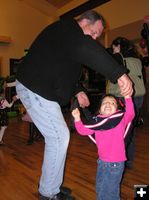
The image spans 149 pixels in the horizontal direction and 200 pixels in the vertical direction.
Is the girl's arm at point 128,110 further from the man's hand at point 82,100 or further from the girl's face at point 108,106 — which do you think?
the man's hand at point 82,100

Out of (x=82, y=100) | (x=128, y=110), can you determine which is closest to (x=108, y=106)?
(x=128, y=110)

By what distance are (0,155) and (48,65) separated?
2.33 meters

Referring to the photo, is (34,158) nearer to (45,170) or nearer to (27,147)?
(27,147)

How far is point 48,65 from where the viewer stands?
1.69 meters

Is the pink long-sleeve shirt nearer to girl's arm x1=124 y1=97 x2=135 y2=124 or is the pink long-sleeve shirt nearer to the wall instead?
girl's arm x1=124 y1=97 x2=135 y2=124

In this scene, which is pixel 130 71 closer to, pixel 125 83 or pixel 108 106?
pixel 108 106

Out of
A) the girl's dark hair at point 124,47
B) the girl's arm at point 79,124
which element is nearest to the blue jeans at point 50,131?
the girl's arm at point 79,124

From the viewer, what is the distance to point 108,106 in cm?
178

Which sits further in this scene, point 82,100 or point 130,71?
point 130,71

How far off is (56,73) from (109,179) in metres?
0.73

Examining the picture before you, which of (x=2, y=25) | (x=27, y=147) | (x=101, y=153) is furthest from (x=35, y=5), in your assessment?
(x=101, y=153)

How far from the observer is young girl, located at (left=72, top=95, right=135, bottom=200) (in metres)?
1.70

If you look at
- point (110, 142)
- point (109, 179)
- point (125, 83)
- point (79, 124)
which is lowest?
point (109, 179)

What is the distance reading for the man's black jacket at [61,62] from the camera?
4.97 ft
